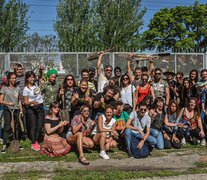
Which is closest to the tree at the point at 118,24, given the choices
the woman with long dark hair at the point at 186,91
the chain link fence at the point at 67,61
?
the chain link fence at the point at 67,61

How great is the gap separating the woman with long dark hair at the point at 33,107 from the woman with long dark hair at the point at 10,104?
207 millimetres

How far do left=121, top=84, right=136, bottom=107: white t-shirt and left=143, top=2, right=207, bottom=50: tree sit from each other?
37022 millimetres

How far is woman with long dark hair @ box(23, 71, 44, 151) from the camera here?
765cm

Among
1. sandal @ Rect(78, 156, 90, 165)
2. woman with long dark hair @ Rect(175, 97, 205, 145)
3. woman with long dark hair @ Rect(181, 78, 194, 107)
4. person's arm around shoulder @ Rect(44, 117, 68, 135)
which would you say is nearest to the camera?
sandal @ Rect(78, 156, 90, 165)

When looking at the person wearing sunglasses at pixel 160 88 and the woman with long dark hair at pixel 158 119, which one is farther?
the person wearing sunglasses at pixel 160 88

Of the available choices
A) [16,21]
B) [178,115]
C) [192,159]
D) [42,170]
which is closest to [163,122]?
[178,115]

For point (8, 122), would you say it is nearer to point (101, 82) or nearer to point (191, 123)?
point (101, 82)

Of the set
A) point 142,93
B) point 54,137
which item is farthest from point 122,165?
point 142,93

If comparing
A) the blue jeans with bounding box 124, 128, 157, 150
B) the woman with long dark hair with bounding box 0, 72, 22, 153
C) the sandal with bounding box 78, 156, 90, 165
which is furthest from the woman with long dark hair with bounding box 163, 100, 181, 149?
the woman with long dark hair with bounding box 0, 72, 22, 153

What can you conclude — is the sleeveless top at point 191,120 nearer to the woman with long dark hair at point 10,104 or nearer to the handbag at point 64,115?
the handbag at point 64,115

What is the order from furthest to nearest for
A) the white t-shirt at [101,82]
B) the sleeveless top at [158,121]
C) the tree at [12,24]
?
the tree at [12,24] → the white t-shirt at [101,82] → the sleeveless top at [158,121]

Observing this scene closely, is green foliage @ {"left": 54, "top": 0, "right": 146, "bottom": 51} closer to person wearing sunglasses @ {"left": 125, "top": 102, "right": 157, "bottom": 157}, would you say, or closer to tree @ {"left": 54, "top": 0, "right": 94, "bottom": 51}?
tree @ {"left": 54, "top": 0, "right": 94, "bottom": 51}

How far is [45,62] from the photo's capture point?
1131 centimetres

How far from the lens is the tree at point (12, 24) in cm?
2284
